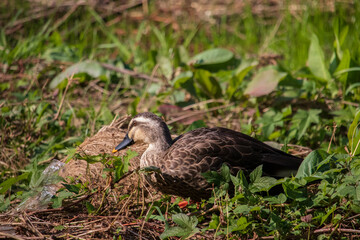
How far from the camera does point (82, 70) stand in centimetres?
579

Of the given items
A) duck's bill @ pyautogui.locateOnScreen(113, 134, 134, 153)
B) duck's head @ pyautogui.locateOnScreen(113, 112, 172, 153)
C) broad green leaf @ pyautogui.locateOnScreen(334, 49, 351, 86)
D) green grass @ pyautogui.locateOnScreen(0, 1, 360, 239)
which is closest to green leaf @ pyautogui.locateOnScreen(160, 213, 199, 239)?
green grass @ pyautogui.locateOnScreen(0, 1, 360, 239)

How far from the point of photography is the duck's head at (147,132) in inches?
150

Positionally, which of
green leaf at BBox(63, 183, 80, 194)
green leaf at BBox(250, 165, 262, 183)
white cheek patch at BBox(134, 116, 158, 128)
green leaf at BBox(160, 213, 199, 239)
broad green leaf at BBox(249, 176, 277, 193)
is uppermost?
white cheek patch at BBox(134, 116, 158, 128)

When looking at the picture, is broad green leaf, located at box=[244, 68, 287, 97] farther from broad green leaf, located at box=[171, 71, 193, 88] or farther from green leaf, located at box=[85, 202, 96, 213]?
green leaf, located at box=[85, 202, 96, 213]

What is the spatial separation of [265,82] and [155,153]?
1.87 meters

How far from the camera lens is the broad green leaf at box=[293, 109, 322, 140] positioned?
4605mm

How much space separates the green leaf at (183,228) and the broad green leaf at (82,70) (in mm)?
3123

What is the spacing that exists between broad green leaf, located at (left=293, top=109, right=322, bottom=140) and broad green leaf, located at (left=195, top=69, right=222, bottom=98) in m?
0.93

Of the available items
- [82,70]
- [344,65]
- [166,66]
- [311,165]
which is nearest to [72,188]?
[311,165]

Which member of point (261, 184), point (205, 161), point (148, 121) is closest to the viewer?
point (261, 184)

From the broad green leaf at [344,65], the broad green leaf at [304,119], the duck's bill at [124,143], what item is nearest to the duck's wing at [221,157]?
the duck's bill at [124,143]

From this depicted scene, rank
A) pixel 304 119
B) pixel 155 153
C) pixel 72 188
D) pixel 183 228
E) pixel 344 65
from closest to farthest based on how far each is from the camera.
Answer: pixel 183 228, pixel 72 188, pixel 155 153, pixel 304 119, pixel 344 65

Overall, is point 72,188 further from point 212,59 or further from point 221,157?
point 212,59

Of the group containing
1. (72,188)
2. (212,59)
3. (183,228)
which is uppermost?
(212,59)
